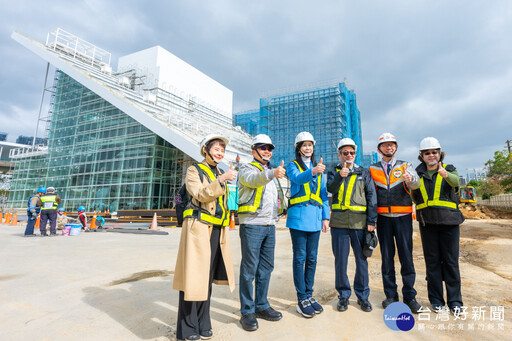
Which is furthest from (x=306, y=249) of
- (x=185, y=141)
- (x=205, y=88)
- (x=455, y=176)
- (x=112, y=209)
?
(x=205, y=88)

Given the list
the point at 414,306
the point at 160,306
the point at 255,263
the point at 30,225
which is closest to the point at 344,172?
the point at 255,263

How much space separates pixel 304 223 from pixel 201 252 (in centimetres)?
117

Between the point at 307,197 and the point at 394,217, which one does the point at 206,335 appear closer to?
the point at 307,197

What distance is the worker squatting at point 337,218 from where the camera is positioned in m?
2.41

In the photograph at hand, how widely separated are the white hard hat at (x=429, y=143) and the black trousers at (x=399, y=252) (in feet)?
2.70

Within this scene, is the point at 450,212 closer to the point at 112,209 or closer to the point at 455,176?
the point at 455,176

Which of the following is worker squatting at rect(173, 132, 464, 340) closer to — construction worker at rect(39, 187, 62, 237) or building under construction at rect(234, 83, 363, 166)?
construction worker at rect(39, 187, 62, 237)

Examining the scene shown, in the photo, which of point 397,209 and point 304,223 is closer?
point 304,223

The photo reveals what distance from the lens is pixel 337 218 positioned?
298 cm

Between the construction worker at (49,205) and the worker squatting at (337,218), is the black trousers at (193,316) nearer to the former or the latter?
the worker squatting at (337,218)

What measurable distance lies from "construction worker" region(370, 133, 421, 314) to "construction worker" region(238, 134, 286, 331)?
1.31 m

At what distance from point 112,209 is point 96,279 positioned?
2161cm

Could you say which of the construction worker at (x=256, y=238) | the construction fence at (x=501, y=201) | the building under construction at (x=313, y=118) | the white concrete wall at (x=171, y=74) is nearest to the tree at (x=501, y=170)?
the construction fence at (x=501, y=201)

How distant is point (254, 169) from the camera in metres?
2.68
